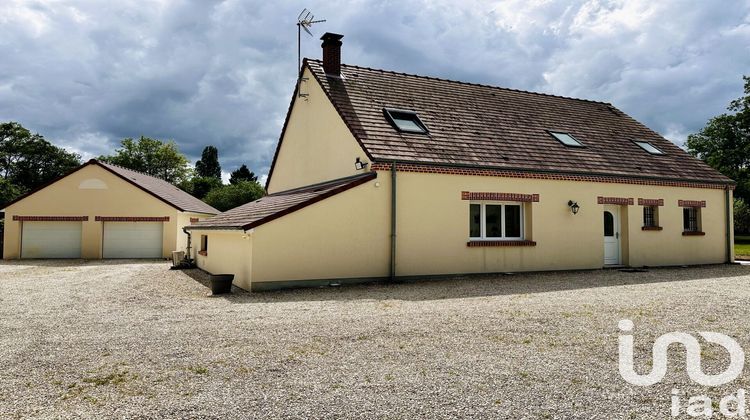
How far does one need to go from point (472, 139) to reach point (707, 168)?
398 inches

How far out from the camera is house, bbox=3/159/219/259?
23516 mm

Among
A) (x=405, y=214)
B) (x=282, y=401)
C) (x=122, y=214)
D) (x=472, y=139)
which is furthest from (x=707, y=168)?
(x=122, y=214)

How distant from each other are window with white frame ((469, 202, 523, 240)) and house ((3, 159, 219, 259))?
647 inches

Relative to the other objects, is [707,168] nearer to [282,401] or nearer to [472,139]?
[472,139]

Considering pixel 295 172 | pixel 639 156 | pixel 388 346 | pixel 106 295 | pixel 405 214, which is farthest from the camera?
pixel 295 172

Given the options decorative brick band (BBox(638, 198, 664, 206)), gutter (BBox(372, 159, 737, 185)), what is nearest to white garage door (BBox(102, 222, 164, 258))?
gutter (BBox(372, 159, 737, 185))

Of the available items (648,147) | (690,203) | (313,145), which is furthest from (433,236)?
(648,147)

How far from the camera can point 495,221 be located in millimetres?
13656

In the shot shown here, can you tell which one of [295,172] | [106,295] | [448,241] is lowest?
[106,295]

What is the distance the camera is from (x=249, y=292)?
10.5 m

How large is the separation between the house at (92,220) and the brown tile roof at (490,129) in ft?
41.9

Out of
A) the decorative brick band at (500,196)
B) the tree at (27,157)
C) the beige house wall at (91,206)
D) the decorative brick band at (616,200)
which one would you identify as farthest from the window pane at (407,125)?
the tree at (27,157)

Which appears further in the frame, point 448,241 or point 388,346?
point 448,241

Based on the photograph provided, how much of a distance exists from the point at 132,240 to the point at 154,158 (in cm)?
4003
